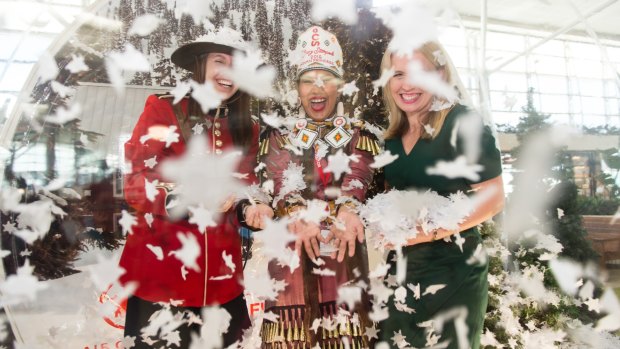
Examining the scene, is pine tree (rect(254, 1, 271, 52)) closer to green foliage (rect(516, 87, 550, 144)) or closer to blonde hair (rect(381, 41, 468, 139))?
blonde hair (rect(381, 41, 468, 139))

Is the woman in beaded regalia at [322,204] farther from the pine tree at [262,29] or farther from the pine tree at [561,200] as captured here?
the pine tree at [561,200]

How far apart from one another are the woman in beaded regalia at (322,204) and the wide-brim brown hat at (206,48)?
205 mm

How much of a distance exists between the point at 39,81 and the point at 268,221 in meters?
0.81

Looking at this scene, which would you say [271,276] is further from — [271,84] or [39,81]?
[39,81]

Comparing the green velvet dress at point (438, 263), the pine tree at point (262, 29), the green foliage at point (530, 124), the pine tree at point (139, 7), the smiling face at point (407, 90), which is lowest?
the green velvet dress at point (438, 263)

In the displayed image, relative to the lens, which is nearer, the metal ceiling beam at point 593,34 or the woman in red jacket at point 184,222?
the woman in red jacket at point 184,222

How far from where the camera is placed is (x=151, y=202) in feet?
4.23

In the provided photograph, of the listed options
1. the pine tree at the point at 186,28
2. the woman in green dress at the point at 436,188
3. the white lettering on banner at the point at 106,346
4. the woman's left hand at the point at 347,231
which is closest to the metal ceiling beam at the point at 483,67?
the woman in green dress at the point at 436,188

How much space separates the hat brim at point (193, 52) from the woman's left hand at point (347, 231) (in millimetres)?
577

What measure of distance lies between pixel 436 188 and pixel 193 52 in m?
0.81

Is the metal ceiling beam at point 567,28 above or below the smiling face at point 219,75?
above

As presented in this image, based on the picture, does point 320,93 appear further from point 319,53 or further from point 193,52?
point 193,52

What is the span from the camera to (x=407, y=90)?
4.37ft

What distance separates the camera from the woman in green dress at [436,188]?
51.3 inches
